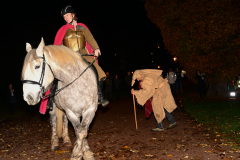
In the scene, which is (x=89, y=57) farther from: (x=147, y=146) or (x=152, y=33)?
(x=152, y=33)

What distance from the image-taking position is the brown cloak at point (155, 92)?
27.1 feet

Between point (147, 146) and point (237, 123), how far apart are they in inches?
179

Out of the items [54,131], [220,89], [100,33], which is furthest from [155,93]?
[100,33]

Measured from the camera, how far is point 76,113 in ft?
17.3

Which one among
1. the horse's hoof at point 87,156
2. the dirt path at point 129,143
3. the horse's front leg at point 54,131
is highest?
the horse's front leg at point 54,131

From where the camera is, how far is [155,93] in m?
8.57

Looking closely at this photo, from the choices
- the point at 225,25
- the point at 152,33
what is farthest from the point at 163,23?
the point at 152,33

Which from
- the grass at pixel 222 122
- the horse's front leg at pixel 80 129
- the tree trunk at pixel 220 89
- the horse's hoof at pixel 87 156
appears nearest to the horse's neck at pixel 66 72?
the horse's front leg at pixel 80 129

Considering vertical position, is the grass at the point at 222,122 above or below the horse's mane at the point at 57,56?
below

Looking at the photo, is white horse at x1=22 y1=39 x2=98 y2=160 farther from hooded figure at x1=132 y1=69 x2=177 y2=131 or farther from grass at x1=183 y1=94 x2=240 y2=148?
grass at x1=183 y1=94 x2=240 y2=148

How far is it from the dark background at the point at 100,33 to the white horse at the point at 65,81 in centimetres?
2419

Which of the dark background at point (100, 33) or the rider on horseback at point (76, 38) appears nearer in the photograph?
the rider on horseback at point (76, 38)

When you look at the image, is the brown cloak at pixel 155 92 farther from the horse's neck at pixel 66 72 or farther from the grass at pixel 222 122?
the horse's neck at pixel 66 72

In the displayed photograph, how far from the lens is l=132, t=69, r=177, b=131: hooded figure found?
826 centimetres
